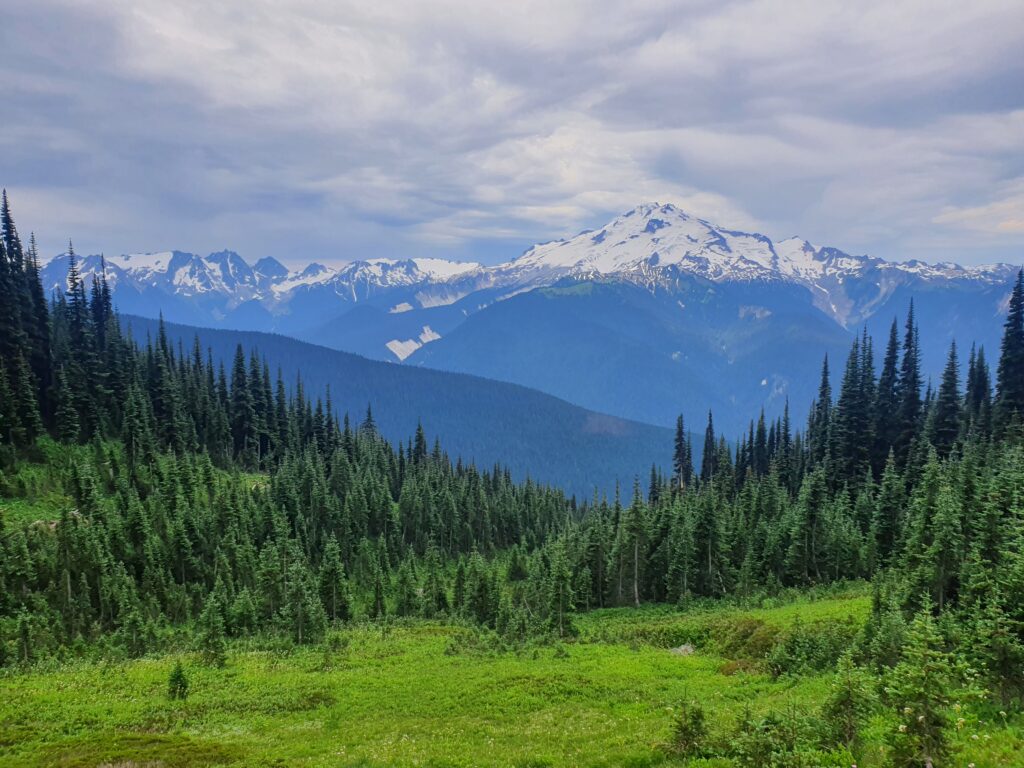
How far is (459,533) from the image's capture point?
114562 millimetres

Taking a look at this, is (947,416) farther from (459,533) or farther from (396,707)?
(396,707)

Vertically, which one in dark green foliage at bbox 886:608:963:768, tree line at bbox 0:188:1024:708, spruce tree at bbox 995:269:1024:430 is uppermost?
spruce tree at bbox 995:269:1024:430

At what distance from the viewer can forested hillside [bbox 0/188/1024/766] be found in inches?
973

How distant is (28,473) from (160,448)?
24.9 metres

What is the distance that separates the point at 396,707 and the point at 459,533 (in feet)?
278

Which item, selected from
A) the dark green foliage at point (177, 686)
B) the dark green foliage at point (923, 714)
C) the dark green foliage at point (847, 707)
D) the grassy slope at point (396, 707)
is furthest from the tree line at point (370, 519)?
the dark green foliage at point (177, 686)

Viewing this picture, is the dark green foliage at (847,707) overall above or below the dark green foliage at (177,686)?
above

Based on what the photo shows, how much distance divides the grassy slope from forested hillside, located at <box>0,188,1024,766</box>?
3647mm

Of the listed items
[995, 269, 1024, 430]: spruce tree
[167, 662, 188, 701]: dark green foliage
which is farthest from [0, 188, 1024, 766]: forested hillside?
[167, 662, 188, 701]: dark green foliage

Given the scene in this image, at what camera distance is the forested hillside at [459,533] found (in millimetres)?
24719

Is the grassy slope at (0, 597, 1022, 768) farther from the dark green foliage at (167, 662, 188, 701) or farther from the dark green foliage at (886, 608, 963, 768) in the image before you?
the dark green foliage at (886, 608, 963, 768)

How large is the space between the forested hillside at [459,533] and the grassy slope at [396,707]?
12.0 feet

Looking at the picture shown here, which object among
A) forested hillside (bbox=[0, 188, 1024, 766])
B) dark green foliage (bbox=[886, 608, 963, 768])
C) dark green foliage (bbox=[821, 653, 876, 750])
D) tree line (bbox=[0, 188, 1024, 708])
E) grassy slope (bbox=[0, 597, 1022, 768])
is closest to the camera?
dark green foliage (bbox=[886, 608, 963, 768])

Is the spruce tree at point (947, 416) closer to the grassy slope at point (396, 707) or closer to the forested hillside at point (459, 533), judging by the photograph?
the forested hillside at point (459, 533)
